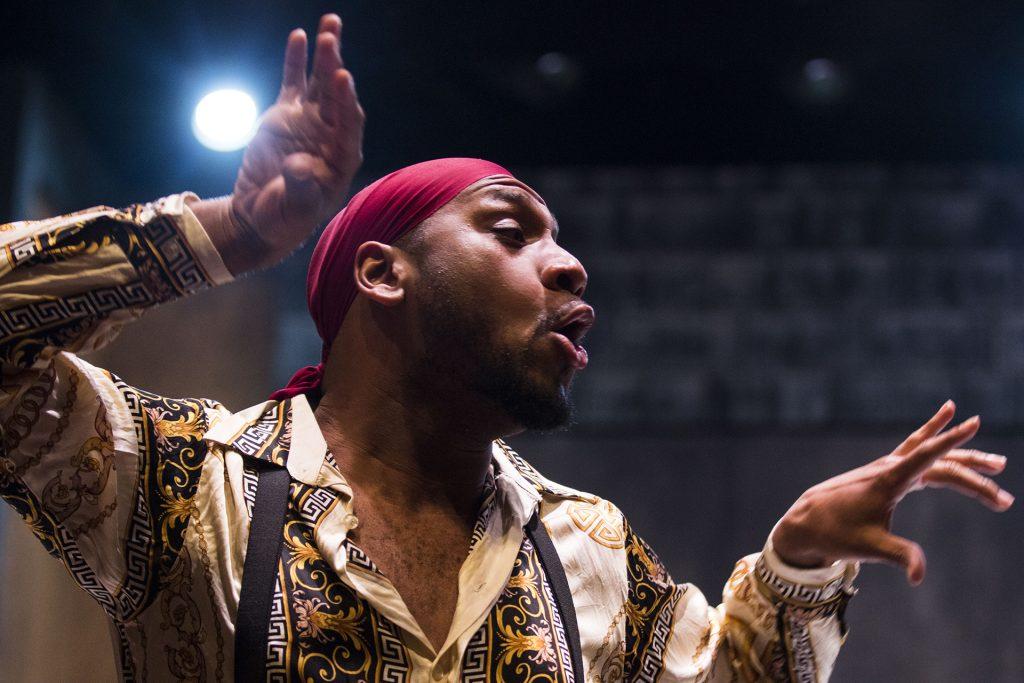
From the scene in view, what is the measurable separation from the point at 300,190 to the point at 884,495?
73cm

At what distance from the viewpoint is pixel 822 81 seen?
274cm

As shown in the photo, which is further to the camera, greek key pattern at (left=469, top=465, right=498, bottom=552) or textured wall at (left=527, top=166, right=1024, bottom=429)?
textured wall at (left=527, top=166, right=1024, bottom=429)

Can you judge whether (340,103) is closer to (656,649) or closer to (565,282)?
(565,282)

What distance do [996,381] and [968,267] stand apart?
0.33 metres

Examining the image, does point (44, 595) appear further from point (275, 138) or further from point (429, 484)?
point (275, 138)

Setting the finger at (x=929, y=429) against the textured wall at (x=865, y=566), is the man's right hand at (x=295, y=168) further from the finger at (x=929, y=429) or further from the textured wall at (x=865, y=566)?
the textured wall at (x=865, y=566)

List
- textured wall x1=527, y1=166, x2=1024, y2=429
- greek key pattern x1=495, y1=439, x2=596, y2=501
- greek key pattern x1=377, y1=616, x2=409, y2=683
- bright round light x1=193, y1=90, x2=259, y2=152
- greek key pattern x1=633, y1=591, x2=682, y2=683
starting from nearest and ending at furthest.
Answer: greek key pattern x1=377, y1=616, x2=409, y2=683
greek key pattern x1=633, y1=591, x2=682, y2=683
greek key pattern x1=495, y1=439, x2=596, y2=501
bright round light x1=193, y1=90, x2=259, y2=152
textured wall x1=527, y1=166, x2=1024, y2=429

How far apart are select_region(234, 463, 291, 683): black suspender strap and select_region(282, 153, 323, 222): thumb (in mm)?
308

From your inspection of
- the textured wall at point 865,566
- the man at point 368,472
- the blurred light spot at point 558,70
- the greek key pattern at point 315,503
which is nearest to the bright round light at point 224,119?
the blurred light spot at point 558,70

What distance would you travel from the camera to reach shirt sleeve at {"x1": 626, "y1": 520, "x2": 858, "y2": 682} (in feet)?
4.37

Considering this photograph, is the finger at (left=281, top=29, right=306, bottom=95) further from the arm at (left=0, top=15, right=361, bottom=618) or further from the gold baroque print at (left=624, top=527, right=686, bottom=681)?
the gold baroque print at (left=624, top=527, right=686, bottom=681)

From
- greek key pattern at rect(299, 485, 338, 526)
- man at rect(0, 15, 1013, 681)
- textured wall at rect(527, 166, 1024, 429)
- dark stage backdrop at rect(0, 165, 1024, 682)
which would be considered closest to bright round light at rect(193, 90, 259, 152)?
dark stage backdrop at rect(0, 165, 1024, 682)

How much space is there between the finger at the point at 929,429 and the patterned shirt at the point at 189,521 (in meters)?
0.18

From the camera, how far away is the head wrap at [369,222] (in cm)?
139
